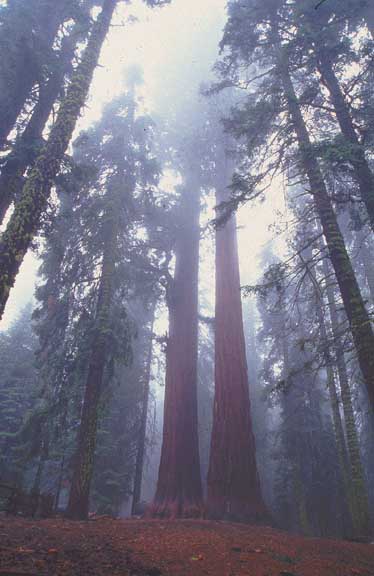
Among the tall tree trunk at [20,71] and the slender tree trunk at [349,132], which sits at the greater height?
the tall tree trunk at [20,71]

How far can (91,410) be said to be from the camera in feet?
29.6

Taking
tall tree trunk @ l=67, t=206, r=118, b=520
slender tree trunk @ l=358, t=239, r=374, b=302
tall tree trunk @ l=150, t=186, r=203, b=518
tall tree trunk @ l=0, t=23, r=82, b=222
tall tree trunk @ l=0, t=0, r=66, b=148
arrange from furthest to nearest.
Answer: slender tree trunk @ l=358, t=239, r=374, b=302 < tall tree trunk @ l=150, t=186, r=203, b=518 < tall tree trunk @ l=0, t=0, r=66, b=148 < tall tree trunk @ l=0, t=23, r=82, b=222 < tall tree trunk @ l=67, t=206, r=118, b=520

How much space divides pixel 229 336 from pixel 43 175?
7.71 meters

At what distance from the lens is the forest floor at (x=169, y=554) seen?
3.56 metres

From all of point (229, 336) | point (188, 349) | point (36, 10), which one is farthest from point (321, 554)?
point (36, 10)

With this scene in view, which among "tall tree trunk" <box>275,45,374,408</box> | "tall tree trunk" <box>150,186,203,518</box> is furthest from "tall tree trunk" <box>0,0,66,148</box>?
"tall tree trunk" <box>150,186,203,518</box>

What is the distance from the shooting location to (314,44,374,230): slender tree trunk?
6727mm

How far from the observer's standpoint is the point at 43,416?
1056cm

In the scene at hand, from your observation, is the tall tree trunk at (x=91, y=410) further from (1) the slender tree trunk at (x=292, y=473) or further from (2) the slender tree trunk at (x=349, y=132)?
(1) the slender tree trunk at (x=292, y=473)

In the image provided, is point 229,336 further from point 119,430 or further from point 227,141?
point 119,430

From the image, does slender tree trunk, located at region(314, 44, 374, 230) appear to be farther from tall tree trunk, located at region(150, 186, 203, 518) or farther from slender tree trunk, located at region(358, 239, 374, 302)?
slender tree trunk, located at region(358, 239, 374, 302)

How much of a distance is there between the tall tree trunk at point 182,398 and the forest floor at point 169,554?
4.05 metres

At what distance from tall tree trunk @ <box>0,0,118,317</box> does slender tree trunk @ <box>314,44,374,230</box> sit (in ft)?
17.1

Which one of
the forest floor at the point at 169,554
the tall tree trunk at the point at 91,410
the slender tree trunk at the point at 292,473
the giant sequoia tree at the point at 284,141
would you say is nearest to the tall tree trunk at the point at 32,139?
the tall tree trunk at the point at 91,410
